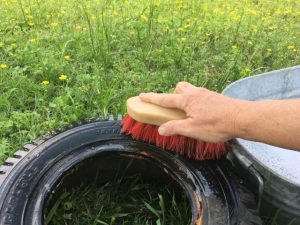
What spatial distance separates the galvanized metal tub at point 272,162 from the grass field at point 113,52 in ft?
1.85

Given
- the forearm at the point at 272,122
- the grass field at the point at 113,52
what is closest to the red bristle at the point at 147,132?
the forearm at the point at 272,122

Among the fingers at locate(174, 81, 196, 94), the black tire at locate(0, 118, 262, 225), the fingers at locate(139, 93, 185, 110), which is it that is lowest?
the black tire at locate(0, 118, 262, 225)

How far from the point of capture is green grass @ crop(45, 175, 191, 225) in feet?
5.97

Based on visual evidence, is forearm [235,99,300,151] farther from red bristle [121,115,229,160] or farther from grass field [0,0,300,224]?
grass field [0,0,300,224]

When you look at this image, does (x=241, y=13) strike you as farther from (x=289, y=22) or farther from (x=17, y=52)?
(x=17, y=52)

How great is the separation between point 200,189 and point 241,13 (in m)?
2.47

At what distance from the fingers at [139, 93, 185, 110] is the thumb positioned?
0.07m

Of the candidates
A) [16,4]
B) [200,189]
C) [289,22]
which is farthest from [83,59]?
[289,22]

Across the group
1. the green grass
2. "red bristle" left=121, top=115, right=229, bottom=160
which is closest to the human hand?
"red bristle" left=121, top=115, right=229, bottom=160

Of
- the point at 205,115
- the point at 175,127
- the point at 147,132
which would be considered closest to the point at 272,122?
the point at 205,115

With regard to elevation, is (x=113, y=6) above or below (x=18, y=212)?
above

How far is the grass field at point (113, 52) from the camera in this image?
2.44 meters

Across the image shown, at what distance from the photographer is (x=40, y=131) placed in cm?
225

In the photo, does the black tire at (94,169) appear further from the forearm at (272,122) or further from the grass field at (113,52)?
the grass field at (113,52)
